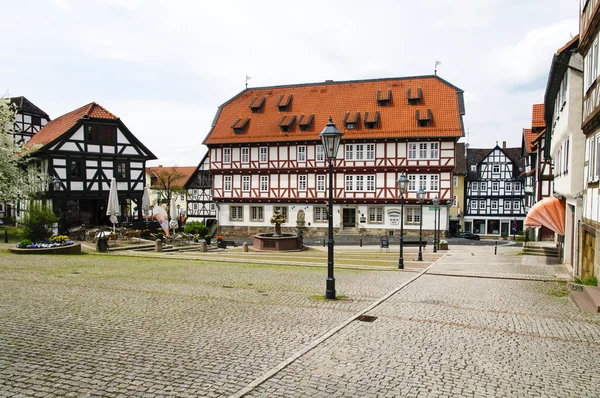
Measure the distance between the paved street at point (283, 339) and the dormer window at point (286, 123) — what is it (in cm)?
3111

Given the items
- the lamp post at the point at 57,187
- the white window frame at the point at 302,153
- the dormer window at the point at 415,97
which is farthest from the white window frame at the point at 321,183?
the lamp post at the point at 57,187

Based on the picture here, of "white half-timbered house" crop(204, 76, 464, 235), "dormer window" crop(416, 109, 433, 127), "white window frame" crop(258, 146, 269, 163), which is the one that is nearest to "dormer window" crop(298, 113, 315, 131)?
"white half-timbered house" crop(204, 76, 464, 235)

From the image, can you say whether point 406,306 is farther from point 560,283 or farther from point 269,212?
point 269,212

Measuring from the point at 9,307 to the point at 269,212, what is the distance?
1405 inches

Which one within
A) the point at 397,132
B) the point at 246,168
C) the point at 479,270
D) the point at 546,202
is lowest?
the point at 479,270

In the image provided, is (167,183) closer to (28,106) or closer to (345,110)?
(28,106)

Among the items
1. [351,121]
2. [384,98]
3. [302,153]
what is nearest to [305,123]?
[302,153]

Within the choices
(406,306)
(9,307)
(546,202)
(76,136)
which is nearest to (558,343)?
(406,306)

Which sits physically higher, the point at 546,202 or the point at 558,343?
the point at 546,202

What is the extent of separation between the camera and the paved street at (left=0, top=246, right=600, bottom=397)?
625cm

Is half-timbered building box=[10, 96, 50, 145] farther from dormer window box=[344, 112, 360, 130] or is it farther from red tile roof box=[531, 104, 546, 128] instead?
red tile roof box=[531, 104, 546, 128]

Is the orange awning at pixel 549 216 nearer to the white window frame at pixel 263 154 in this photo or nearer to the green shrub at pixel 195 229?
the green shrub at pixel 195 229

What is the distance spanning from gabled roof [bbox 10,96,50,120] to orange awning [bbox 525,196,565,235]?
160ft

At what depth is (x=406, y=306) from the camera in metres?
11.3
